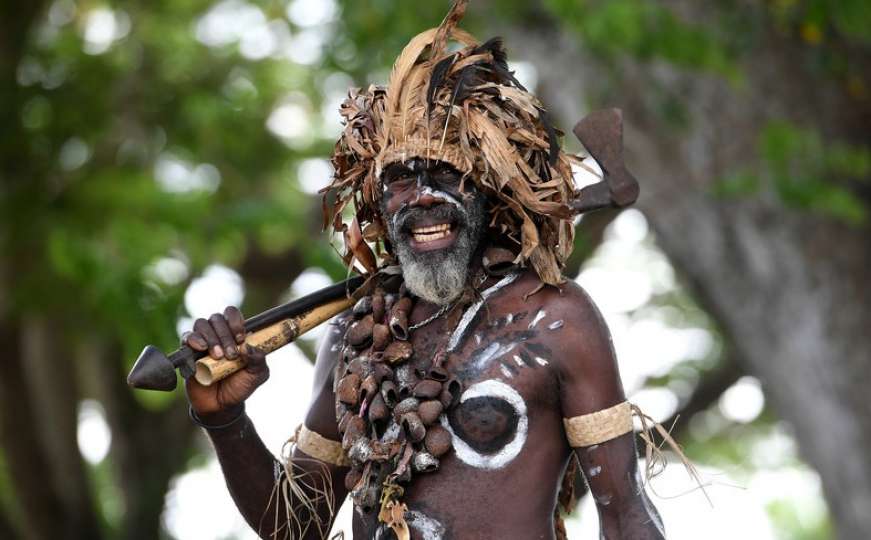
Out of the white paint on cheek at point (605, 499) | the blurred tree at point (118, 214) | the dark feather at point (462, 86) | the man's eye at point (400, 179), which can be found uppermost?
the blurred tree at point (118, 214)

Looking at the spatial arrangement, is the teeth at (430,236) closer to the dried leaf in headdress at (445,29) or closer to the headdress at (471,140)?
the headdress at (471,140)

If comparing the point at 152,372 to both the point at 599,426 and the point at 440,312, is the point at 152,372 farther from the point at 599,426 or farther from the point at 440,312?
the point at 599,426

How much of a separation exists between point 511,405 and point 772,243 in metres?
4.27

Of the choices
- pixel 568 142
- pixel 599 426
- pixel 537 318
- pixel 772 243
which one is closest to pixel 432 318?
pixel 537 318

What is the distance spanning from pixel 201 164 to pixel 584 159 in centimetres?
630

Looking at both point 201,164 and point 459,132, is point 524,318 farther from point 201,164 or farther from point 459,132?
point 201,164

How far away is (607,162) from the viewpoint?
3248mm

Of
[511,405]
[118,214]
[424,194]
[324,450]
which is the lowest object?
[511,405]

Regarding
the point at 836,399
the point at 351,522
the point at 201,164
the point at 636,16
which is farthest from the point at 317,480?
the point at 201,164

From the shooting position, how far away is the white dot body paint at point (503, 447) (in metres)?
2.94

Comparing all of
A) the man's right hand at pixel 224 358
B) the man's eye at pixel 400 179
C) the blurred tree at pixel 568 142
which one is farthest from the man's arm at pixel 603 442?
the blurred tree at pixel 568 142

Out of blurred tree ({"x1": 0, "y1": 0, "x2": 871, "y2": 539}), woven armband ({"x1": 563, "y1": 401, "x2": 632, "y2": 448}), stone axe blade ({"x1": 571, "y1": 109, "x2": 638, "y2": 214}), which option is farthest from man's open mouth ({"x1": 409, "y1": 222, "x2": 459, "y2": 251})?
blurred tree ({"x1": 0, "y1": 0, "x2": 871, "y2": 539})

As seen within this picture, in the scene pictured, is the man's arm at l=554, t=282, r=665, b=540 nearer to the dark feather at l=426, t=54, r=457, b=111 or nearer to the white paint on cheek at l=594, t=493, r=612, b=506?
the white paint on cheek at l=594, t=493, r=612, b=506

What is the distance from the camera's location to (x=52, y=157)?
7977 mm
